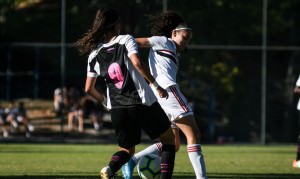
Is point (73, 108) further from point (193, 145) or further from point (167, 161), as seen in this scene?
point (167, 161)

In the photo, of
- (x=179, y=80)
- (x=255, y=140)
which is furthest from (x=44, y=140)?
(x=255, y=140)

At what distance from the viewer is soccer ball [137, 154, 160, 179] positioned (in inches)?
337

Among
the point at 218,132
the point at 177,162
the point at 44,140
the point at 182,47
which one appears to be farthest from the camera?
the point at 218,132

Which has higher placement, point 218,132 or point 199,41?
point 199,41

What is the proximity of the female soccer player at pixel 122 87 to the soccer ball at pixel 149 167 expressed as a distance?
0.79 metres

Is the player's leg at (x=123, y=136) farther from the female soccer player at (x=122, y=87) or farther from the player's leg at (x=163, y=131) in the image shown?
the player's leg at (x=163, y=131)

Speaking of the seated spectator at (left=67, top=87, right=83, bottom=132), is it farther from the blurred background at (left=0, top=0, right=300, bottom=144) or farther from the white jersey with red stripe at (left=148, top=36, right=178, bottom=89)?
the white jersey with red stripe at (left=148, top=36, right=178, bottom=89)

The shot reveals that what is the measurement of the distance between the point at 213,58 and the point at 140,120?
15483 millimetres

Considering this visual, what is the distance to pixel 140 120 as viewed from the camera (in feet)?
25.2

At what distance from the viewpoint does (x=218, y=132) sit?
77.9ft

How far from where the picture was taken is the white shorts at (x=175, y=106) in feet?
27.3

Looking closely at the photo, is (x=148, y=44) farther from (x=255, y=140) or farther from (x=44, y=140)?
(x=255, y=140)

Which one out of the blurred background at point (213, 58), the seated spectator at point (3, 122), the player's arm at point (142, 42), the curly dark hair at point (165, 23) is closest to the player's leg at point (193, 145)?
the player's arm at point (142, 42)

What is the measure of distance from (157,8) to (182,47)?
1345cm
